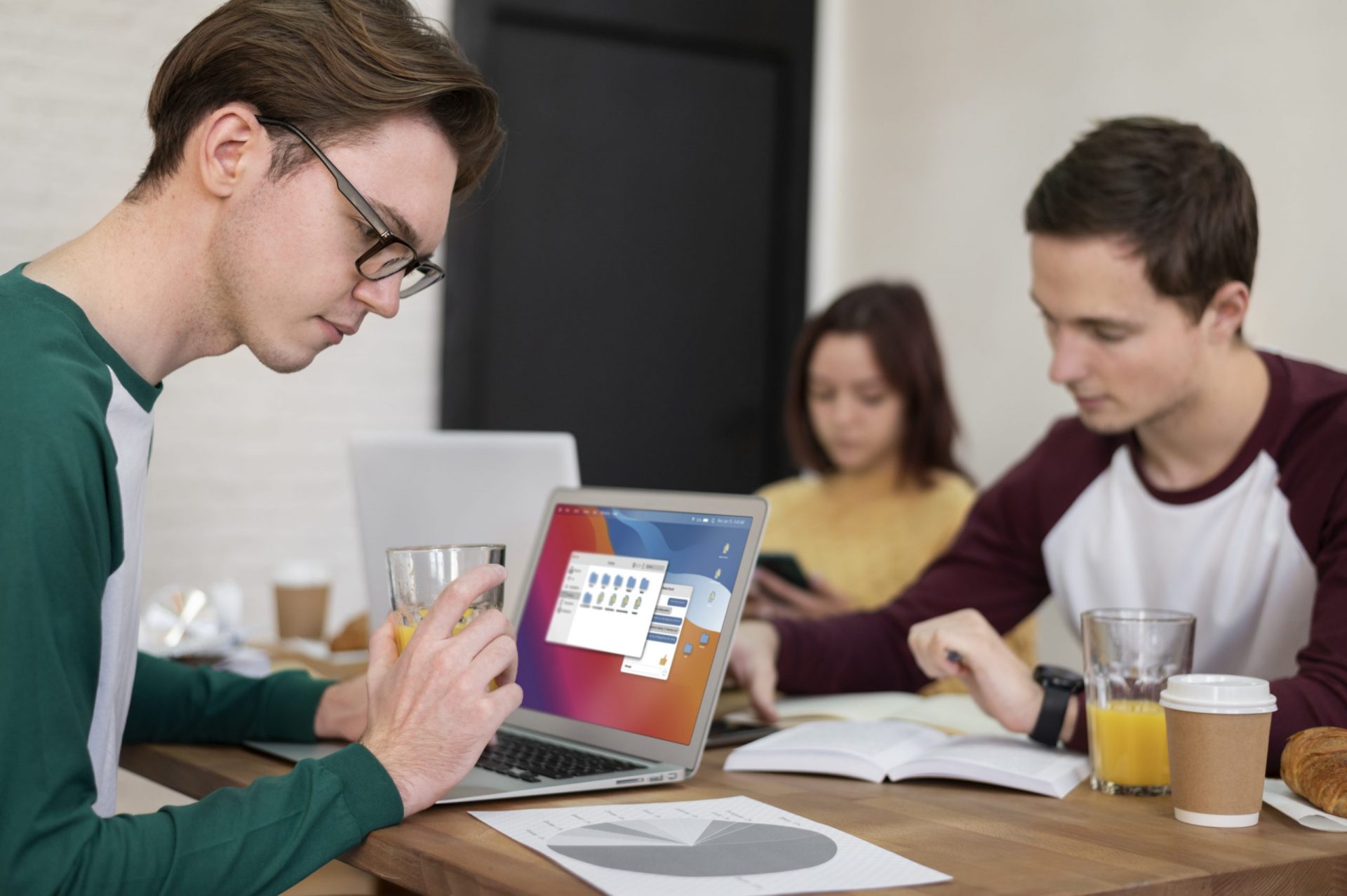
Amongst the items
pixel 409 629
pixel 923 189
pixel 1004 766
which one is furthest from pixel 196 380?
pixel 1004 766

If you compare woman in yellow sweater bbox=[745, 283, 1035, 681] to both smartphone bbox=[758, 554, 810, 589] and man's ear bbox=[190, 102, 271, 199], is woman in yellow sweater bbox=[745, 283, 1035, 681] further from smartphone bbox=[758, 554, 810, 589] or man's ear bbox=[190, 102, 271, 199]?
man's ear bbox=[190, 102, 271, 199]

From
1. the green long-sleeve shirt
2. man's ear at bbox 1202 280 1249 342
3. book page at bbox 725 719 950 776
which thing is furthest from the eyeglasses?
man's ear at bbox 1202 280 1249 342

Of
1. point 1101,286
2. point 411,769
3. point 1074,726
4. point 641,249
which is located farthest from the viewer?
point 641,249

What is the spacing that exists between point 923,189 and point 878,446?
3.79 ft

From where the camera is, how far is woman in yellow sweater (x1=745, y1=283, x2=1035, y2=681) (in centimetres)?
282

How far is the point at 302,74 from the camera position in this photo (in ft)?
3.62

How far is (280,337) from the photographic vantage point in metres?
1.16

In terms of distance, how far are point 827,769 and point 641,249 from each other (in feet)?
9.28

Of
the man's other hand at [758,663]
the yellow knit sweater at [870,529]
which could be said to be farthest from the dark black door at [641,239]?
the man's other hand at [758,663]

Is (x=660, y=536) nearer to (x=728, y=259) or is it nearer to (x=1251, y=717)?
(x=1251, y=717)

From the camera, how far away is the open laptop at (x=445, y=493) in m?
1.78

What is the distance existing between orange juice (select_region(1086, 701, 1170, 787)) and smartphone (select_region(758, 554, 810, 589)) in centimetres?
109

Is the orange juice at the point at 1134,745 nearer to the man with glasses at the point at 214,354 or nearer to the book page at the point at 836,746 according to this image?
the book page at the point at 836,746

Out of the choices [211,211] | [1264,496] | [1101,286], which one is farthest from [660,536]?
Answer: [1264,496]
